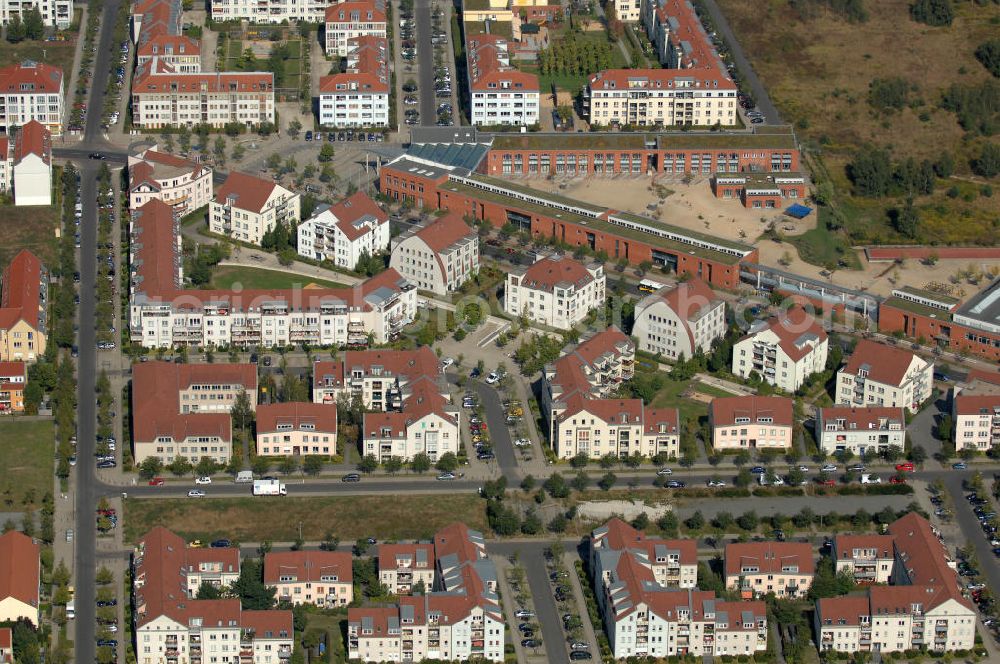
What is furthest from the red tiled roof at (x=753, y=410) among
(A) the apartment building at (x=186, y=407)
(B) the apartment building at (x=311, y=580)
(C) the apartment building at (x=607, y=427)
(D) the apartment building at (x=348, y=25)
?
(D) the apartment building at (x=348, y=25)

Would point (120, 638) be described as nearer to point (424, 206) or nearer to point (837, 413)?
point (837, 413)

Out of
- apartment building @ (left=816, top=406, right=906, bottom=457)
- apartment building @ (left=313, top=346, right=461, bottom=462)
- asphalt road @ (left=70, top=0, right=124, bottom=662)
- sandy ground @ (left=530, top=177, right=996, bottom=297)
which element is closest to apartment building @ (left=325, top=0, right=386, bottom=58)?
asphalt road @ (left=70, top=0, right=124, bottom=662)

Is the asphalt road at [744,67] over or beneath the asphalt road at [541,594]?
over

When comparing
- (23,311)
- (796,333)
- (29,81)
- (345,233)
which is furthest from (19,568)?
(29,81)

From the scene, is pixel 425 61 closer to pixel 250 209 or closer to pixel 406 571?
pixel 250 209

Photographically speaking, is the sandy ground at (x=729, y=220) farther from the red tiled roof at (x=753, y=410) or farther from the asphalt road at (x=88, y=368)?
the asphalt road at (x=88, y=368)

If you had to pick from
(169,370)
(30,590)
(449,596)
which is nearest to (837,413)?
(449,596)

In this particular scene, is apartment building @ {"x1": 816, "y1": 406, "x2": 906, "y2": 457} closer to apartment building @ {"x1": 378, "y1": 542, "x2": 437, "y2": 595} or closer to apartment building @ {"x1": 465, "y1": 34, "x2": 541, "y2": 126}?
apartment building @ {"x1": 378, "y1": 542, "x2": 437, "y2": 595}
